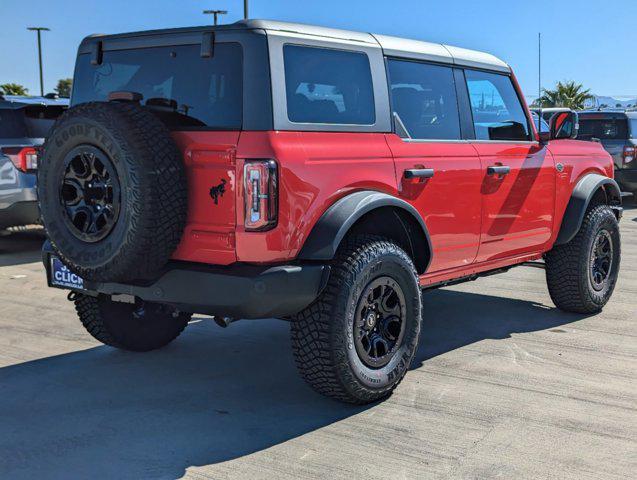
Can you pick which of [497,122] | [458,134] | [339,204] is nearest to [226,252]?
[339,204]

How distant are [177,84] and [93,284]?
1093 millimetres

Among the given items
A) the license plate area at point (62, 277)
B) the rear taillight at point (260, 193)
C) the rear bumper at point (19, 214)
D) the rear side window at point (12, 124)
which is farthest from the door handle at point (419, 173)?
the rear side window at point (12, 124)

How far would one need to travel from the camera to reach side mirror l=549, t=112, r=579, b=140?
5.75 metres

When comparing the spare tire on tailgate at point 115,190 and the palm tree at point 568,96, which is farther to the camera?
the palm tree at point 568,96

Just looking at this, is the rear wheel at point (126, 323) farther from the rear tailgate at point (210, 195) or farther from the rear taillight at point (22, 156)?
the rear taillight at point (22, 156)

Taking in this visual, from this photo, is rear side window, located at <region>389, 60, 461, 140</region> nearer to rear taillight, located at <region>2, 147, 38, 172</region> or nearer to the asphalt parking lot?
the asphalt parking lot

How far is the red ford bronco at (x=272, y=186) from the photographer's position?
12.1ft

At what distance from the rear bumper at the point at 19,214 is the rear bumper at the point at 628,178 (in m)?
10.1

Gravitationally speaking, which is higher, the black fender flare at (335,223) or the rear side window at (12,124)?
the rear side window at (12,124)

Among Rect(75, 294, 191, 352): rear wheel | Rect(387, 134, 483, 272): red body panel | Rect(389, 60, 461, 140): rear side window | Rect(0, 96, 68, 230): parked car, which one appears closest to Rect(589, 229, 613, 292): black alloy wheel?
Rect(387, 134, 483, 272): red body panel

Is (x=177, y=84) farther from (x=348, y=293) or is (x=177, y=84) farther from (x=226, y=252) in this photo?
(x=348, y=293)

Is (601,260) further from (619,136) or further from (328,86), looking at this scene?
(619,136)

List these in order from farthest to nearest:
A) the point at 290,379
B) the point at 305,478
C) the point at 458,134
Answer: the point at 458,134
the point at 290,379
the point at 305,478

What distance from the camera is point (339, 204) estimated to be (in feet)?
13.0
